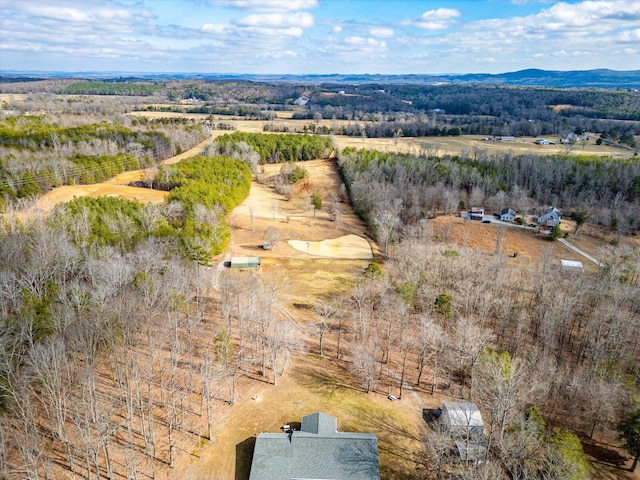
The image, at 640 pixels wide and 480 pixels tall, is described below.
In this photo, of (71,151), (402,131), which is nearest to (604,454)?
(71,151)

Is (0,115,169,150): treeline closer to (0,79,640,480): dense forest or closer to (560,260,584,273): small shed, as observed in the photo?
(0,79,640,480): dense forest

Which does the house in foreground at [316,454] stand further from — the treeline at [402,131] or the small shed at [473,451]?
the treeline at [402,131]

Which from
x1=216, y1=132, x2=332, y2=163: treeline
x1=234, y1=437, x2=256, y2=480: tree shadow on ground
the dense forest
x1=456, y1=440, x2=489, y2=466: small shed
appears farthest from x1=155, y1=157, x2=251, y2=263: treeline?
x1=456, y1=440, x2=489, y2=466: small shed

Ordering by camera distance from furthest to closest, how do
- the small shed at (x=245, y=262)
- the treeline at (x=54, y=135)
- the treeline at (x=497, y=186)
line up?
the treeline at (x=54, y=135) < the treeline at (x=497, y=186) < the small shed at (x=245, y=262)

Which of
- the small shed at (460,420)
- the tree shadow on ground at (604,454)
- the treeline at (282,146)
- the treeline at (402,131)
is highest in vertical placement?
the treeline at (402,131)

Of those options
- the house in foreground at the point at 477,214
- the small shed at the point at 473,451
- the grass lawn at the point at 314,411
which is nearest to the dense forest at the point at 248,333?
the small shed at the point at 473,451

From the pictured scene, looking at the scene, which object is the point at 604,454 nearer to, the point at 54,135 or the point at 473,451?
the point at 473,451

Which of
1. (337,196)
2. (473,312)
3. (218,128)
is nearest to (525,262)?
(473,312)
